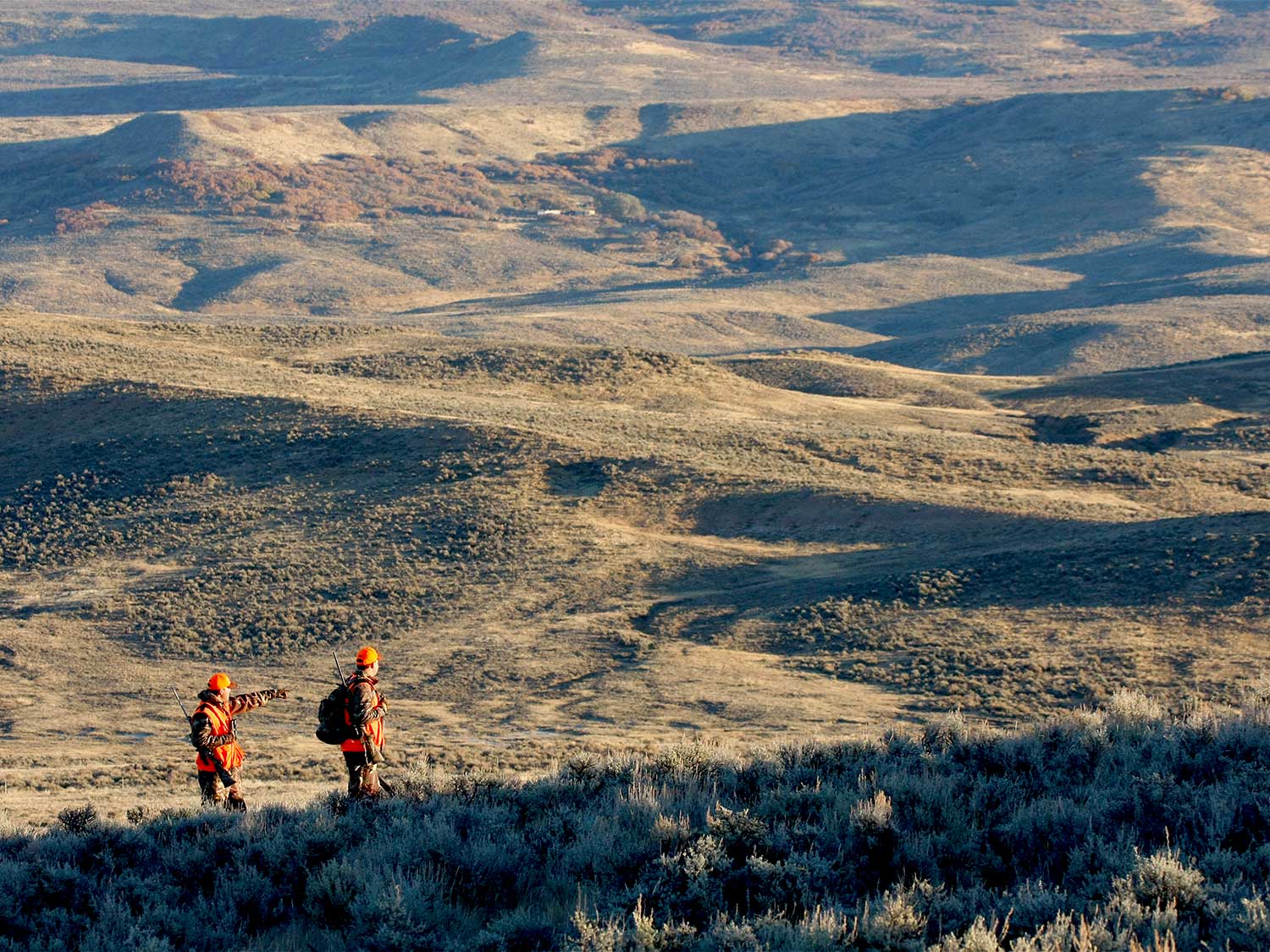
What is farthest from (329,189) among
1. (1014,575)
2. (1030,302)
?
Result: (1014,575)

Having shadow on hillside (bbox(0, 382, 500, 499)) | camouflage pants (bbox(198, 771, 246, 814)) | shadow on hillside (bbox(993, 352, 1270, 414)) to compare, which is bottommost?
shadow on hillside (bbox(993, 352, 1270, 414))

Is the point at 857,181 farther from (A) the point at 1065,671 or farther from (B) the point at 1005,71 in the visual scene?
(A) the point at 1065,671

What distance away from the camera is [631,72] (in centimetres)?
16250

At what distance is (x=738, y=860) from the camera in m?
7.48

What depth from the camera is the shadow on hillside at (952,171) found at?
9956 cm

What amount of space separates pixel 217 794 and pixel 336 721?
145 cm

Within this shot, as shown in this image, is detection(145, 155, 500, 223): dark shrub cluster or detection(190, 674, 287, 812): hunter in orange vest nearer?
detection(190, 674, 287, 812): hunter in orange vest

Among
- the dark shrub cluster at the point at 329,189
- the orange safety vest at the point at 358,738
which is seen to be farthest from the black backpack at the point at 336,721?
the dark shrub cluster at the point at 329,189

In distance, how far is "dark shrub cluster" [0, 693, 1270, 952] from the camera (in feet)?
21.0

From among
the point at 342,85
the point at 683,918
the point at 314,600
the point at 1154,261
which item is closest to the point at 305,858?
the point at 683,918

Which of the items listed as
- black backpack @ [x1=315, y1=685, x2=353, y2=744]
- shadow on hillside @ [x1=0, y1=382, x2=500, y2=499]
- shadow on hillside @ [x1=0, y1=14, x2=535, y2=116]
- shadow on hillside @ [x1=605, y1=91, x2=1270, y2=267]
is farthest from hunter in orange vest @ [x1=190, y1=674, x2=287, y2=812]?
shadow on hillside @ [x1=0, y1=14, x2=535, y2=116]

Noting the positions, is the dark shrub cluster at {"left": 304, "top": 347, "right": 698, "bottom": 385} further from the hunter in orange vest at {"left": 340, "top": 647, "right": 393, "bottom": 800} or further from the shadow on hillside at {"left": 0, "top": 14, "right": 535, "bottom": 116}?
the shadow on hillside at {"left": 0, "top": 14, "right": 535, "bottom": 116}

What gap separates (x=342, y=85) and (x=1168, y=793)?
17775 cm

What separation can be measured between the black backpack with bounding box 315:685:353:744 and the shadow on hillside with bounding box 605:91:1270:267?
8910cm
